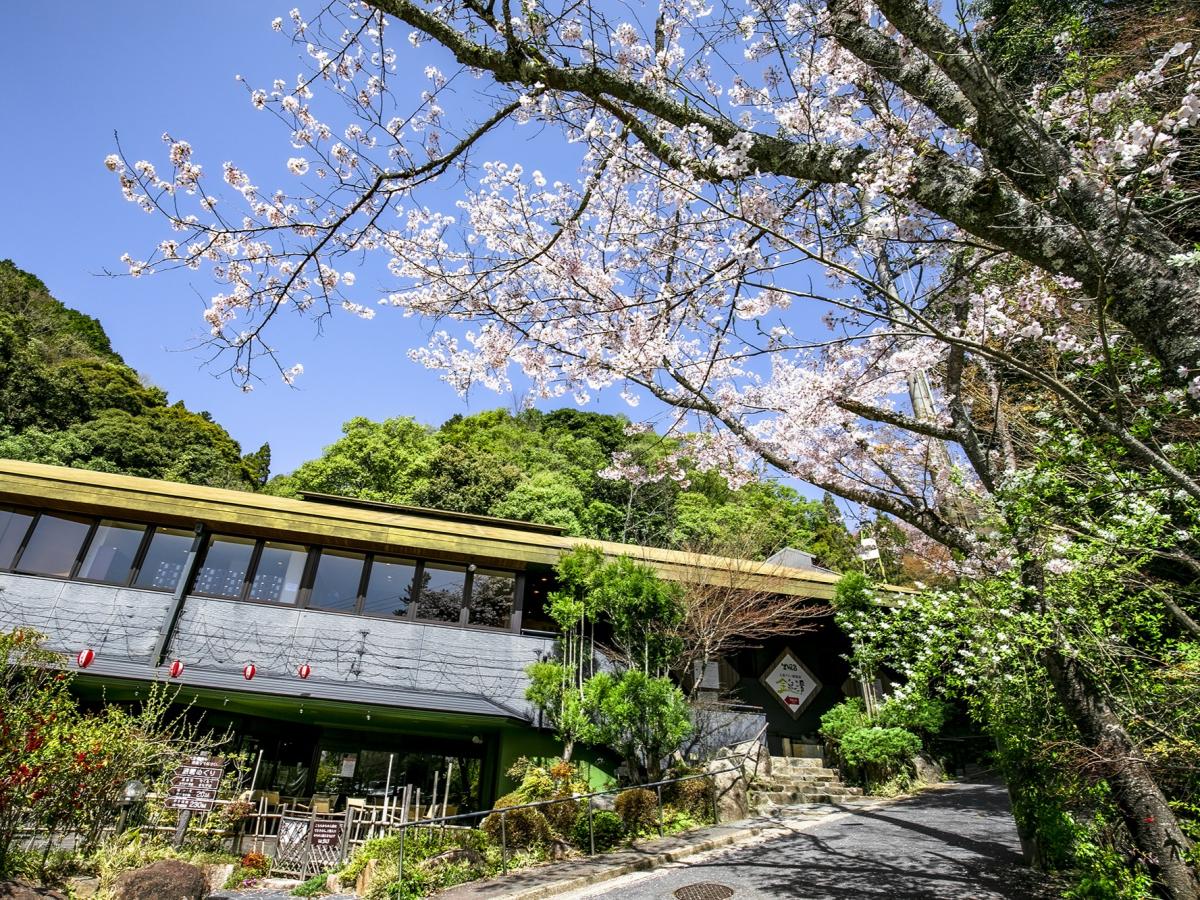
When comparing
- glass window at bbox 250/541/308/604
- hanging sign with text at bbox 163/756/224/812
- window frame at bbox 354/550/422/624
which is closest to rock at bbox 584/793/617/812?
window frame at bbox 354/550/422/624

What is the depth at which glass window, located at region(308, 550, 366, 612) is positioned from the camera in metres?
11.8

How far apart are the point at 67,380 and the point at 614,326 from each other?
27332 millimetres

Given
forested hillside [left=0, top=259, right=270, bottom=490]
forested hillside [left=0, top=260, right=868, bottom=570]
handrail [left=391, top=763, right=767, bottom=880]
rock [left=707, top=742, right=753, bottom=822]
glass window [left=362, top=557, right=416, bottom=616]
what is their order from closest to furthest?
1. handrail [left=391, top=763, right=767, bottom=880]
2. rock [left=707, top=742, right=753, bottom=822]
3. glass window [left=362, top=557, right=416, bottom=616]
4. forested hillside [left=0, top=259, right=270, bottom=490]
5. forested hillside [left=0, top=260, right=868, bottom=570]

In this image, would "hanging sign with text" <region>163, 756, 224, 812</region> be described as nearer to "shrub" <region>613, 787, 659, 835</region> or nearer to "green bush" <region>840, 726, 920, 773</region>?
"shrub" <region>613, 787, 659, 835</region>

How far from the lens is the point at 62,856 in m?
6.79

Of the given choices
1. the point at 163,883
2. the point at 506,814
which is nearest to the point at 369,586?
the point at 506,814

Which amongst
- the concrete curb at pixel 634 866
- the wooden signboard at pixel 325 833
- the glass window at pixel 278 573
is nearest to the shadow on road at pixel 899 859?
the concrete curb at pixel 634 866

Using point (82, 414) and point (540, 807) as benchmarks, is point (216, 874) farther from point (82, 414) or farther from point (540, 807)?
point (82, 414)

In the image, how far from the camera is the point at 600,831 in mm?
9133

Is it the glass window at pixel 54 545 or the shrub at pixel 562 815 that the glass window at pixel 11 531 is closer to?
the glass window at pixel 54 545

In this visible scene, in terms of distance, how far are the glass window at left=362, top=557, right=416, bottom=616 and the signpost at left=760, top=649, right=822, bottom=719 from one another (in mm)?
8819

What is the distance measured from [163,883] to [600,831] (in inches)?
207

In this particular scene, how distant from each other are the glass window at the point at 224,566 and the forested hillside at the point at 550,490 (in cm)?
1178

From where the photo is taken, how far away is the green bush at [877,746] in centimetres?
1219
